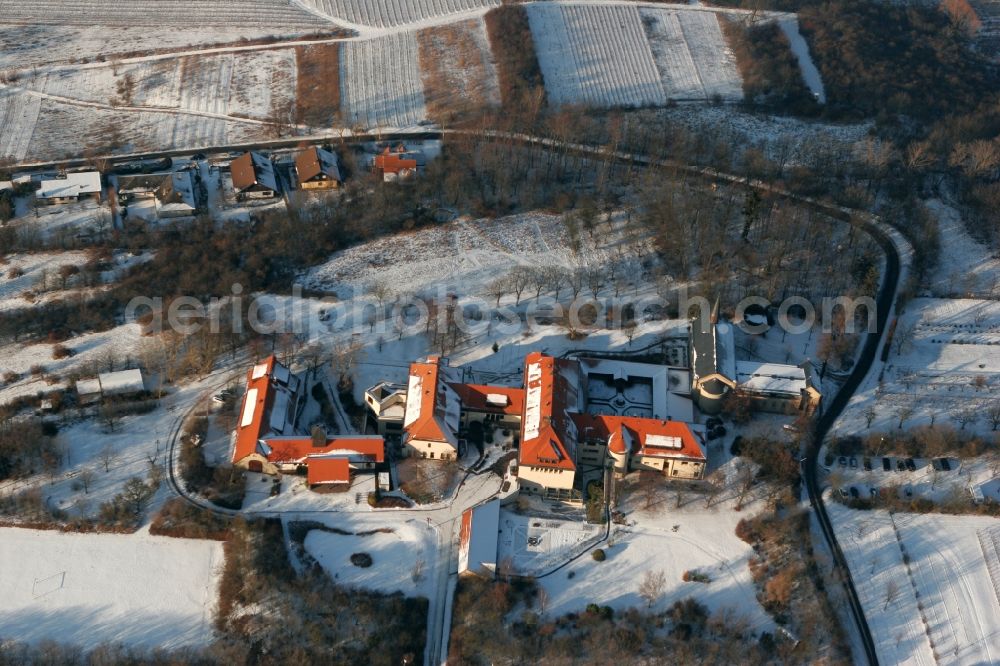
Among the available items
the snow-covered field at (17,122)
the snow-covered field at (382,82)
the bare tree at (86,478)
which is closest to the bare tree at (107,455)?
the bare tree at (86,478)

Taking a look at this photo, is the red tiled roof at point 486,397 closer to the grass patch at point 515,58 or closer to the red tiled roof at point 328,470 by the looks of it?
the red tiled roof at point 328,470

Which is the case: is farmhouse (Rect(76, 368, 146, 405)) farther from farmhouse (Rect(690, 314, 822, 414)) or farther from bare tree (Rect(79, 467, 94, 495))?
farmhouse (Rect(690, 314, 822, 414))

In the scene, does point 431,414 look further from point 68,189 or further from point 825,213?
point 68,189

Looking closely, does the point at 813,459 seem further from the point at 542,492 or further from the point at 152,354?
the point at 152,354

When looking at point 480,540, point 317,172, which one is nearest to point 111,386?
point 480,540

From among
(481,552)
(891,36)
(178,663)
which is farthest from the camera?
(891,36)

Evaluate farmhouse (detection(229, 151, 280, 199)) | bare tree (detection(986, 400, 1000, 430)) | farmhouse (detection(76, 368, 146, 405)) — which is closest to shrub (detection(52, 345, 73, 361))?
farmhouse (detection(76, 368, 146, 405))

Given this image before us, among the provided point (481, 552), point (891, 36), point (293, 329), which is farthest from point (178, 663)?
point (891, 36)
